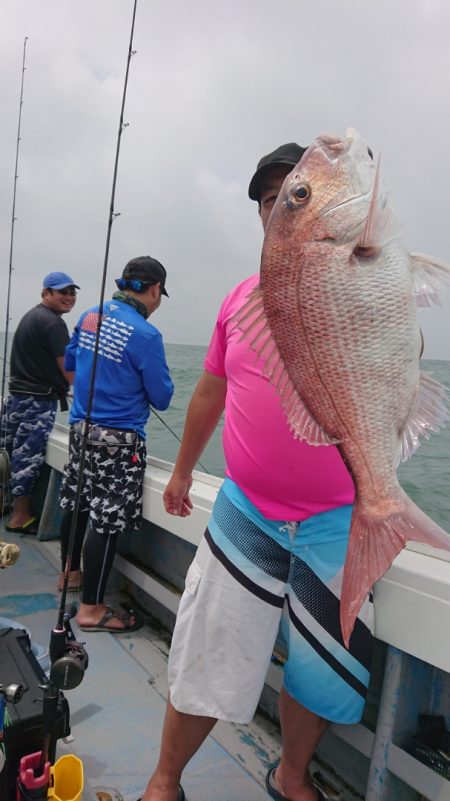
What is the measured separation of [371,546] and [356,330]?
0.46 metres

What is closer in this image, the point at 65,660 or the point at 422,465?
the point at 65,660

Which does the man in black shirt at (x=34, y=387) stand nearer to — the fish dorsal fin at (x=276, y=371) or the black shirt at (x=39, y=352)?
the black shirt at (x=39, y=352)

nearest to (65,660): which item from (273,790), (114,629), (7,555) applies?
(7,555)

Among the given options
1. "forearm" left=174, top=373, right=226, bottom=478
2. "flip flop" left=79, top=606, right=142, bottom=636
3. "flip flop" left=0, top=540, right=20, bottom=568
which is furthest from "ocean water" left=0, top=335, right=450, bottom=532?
"forearm" left=174, top=373, right=226, bottom=478

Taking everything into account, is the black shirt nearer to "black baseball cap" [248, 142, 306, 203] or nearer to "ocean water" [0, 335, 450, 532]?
"ocean water" [0, 335, 450, 532]

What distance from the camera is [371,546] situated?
45.9 inches

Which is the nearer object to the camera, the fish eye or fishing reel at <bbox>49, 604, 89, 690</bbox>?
the fish eye

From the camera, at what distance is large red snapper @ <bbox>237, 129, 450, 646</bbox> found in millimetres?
1124

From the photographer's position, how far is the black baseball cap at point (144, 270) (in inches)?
121

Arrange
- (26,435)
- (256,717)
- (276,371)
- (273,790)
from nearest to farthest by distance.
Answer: (276,371), (273,790), (256,717), (26,435)

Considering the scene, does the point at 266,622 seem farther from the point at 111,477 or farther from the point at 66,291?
the point at 66,291

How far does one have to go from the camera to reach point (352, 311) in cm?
113

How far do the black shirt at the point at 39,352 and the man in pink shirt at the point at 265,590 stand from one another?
271 centimetres

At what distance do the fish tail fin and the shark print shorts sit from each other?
1.98 metres
